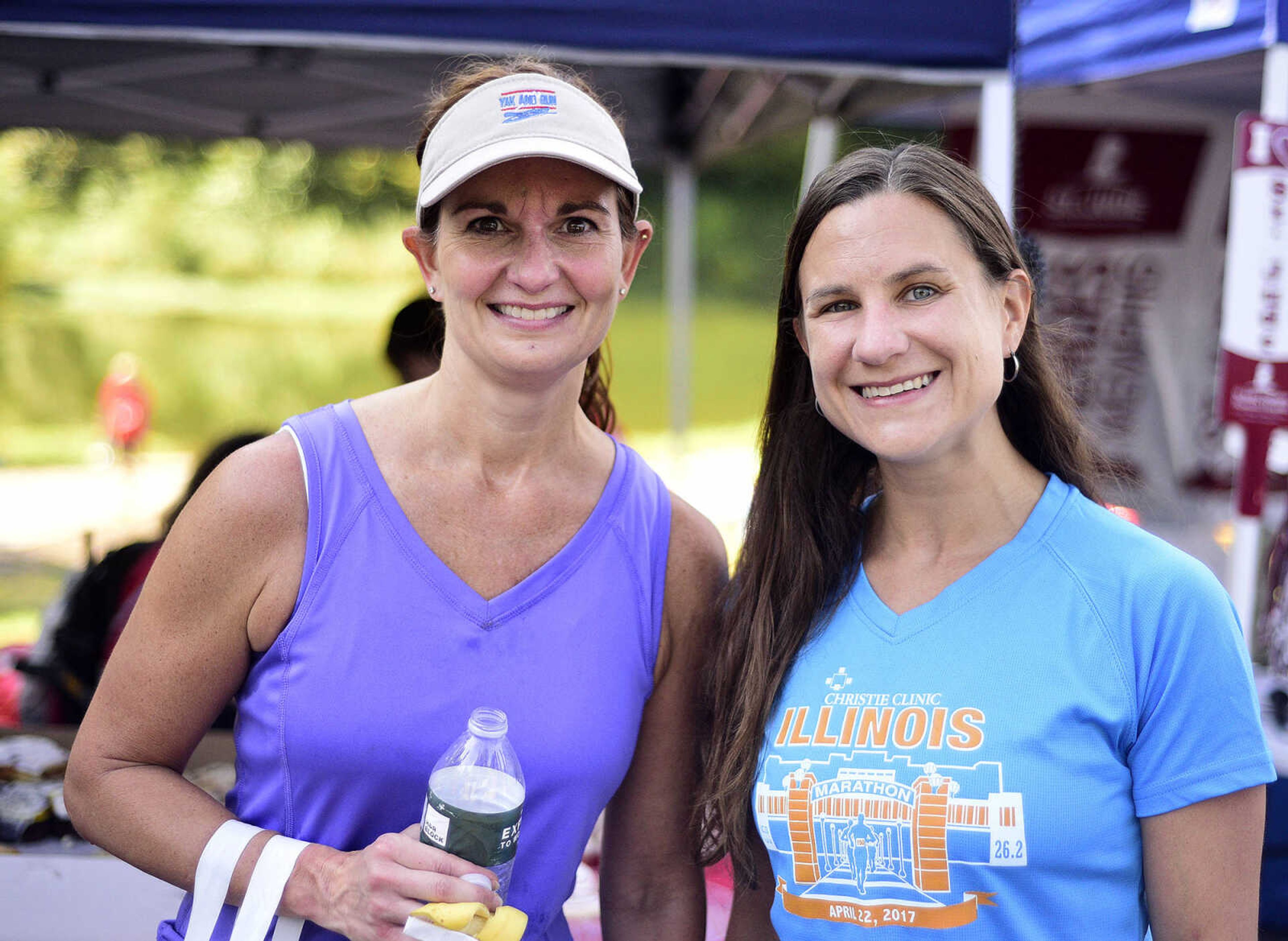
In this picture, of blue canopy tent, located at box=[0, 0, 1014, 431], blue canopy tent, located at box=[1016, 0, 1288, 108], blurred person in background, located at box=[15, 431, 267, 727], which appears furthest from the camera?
blurred person in background, located at box=[15, 431, 267, 727]

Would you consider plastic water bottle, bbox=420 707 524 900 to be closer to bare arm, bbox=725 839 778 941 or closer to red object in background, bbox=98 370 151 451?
bare arm, bbox=725 839 778 941

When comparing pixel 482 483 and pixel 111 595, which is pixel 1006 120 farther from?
pixel 111 595

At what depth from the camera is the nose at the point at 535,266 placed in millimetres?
1646

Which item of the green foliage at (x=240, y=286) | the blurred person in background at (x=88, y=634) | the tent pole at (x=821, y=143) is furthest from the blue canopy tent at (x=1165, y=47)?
the green foliage at (x=240, y=286)

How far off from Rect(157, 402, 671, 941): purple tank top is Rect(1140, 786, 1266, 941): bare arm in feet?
2.48

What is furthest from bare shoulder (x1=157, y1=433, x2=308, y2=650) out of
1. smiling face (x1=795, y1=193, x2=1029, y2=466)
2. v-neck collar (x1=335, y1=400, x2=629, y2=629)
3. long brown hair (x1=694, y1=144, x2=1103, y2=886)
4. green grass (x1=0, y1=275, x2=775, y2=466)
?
green grass (x1=0, y1=275, x2=775, y2=466)

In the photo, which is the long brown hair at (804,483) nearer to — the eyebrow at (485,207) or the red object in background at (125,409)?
the eyebrow at (485,207)

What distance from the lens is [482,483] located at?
1794 millimetres

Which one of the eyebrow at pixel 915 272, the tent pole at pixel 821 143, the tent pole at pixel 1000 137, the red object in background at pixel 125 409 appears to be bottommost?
the eyebrow at pixel 915 272

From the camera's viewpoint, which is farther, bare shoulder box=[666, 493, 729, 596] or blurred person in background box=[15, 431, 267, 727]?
blurred person in background box=[15, 431, 267, 727]

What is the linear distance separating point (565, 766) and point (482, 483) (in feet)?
1.46

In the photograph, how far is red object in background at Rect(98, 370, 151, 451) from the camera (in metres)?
12.7

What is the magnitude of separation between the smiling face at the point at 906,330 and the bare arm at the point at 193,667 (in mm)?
805

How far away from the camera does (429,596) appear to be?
1.68 metres
